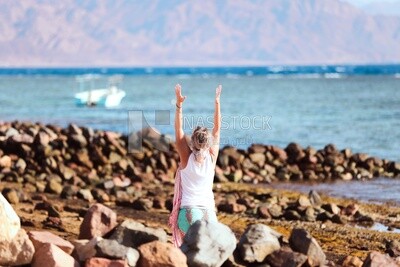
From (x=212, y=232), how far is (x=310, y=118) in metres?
39.3

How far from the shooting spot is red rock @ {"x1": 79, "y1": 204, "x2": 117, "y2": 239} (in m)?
8.92

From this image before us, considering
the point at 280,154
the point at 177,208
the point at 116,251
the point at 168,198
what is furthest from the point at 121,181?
the point at 116,251

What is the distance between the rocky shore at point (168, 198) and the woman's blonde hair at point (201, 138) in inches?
35.5

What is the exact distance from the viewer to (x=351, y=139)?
35.3m

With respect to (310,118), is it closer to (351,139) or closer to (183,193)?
(351,139)

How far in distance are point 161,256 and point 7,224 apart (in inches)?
56.0

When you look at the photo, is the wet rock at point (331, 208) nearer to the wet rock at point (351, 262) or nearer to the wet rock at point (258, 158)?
the wet rock at point (351, 262)

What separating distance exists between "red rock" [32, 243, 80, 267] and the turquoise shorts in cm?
145

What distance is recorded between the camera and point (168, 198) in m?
16.5

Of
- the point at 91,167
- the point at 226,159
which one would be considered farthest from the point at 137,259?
the point at 226,159

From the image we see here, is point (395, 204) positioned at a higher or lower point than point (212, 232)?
lower

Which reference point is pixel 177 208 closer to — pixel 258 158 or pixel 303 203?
pixel 303 203

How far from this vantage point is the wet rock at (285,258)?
8211 millimetres

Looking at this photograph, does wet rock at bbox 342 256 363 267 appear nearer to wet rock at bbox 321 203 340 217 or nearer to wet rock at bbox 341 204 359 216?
wet rock at bbox 321 203 340 217
